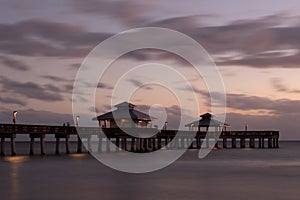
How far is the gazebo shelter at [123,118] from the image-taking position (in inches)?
2640

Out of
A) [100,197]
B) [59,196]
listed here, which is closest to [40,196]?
[59,196]

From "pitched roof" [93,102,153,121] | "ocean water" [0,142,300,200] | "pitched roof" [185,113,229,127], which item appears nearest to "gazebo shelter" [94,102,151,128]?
"pitched roof" [93,102,153,121]

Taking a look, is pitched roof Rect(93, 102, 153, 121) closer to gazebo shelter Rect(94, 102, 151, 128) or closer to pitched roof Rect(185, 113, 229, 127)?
gazebo shelter Rect(94, 102, 151, 128)

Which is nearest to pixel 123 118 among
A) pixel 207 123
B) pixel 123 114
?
pixel 123 114

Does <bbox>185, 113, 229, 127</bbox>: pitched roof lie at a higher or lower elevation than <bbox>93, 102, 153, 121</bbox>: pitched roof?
lower

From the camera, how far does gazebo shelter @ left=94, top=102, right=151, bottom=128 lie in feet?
220

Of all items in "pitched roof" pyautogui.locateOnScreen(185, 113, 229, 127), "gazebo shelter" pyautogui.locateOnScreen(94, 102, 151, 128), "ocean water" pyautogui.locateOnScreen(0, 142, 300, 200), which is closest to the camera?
"ocean water" pyautogui.locateOnScreen(0, 142, 300, 200)

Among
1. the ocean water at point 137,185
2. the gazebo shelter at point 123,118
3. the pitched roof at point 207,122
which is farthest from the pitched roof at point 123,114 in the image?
the ocean water at point 137,185

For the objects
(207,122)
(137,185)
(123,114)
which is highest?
(123,114)

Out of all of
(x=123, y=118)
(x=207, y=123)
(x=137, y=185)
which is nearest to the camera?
(x=137, y=185)

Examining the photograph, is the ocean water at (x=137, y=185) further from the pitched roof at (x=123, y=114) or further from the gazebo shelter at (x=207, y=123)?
the gazebo shelter at (x=207, y=123)

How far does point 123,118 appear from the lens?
67.1m

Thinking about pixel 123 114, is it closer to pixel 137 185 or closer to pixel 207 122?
pixel 207 122

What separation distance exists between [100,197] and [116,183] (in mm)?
5487
